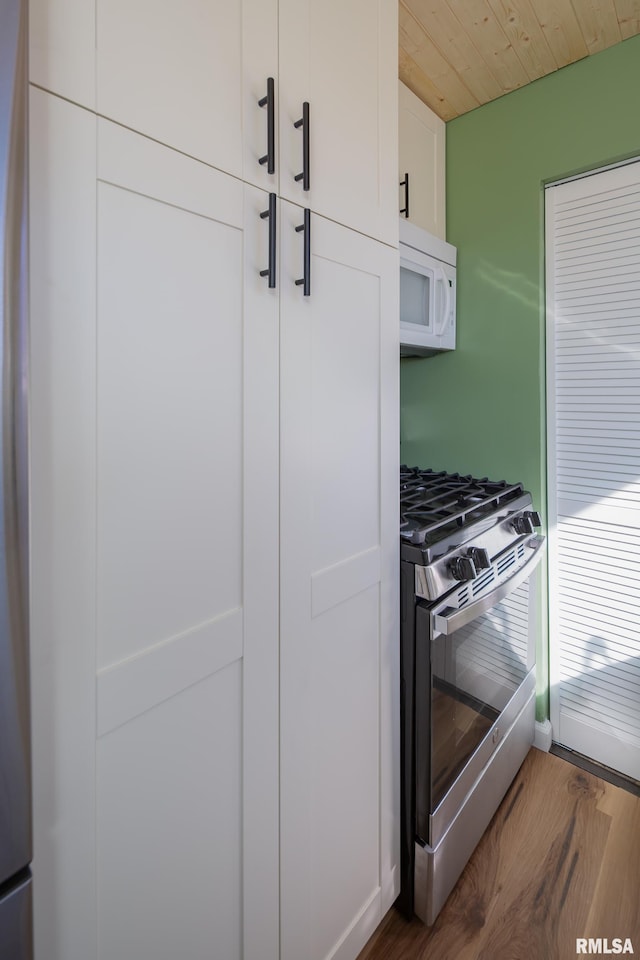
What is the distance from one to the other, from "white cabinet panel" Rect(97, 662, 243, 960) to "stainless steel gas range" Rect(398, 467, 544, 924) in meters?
0.54

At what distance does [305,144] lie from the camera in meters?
0.88

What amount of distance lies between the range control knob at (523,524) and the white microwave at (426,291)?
2.32ft

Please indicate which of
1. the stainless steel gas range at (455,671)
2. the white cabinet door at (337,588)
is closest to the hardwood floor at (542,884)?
the stainless steel gas range at (455,671)

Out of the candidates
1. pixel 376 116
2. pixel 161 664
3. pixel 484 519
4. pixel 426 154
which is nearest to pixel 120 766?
pixel 161 664

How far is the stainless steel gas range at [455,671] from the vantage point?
3.97 ft

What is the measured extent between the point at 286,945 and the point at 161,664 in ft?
2.22

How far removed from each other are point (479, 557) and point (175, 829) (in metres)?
0.89

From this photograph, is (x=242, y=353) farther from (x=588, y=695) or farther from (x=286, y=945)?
(x=588, y=695)

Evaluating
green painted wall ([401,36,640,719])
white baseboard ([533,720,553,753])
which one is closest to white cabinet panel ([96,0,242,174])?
green painted wall ([401,36,640,719])

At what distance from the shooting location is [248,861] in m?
0.85

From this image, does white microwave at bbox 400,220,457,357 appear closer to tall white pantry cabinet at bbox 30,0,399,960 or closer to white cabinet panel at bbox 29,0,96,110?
tall white pantry cabinet at bbox 30,0,399,960

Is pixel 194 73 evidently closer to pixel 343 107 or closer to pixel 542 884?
pixel 343 107

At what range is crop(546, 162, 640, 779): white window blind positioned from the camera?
167 centimetres

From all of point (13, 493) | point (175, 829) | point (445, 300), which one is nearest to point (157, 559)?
Result: point (13, 493)
